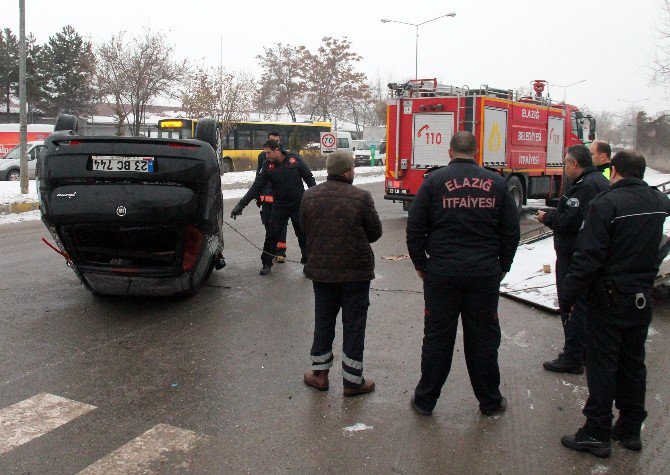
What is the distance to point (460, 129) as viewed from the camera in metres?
13.6

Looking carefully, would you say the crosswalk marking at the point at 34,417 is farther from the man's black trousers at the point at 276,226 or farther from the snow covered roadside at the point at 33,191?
the snow covered roadside at the point at 33,191

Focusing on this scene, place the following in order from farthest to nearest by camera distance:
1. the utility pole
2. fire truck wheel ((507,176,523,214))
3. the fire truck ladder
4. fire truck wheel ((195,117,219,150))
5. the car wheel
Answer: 1. the car wheel
2. the utility pole
3. fire truck wheel ((507,176,523,214))
4. the fire truck ladder
5. fire truck wheel ((195,117,219,150))

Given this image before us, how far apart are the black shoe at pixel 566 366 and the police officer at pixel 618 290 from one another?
125cm

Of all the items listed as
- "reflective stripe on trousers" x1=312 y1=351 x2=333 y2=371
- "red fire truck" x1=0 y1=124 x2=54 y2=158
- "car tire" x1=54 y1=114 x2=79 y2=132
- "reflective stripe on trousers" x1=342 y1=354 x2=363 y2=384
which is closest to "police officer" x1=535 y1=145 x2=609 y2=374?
"reflective stripe on trousers" x1=342 y1=354 x2=363 y2=384

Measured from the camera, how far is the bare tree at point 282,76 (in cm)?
5359

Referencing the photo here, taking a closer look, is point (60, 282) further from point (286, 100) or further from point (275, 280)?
point (286, 100)

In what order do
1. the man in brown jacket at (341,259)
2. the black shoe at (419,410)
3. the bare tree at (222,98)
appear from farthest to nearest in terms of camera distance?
the bare tree at (222,98), the man in brown jacket at (341,259), the black shoe at (419,410)

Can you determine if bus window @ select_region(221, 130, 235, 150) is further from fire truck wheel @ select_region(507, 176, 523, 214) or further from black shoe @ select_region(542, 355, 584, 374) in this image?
black shoe @ select_region(542, 355, 584, 374)

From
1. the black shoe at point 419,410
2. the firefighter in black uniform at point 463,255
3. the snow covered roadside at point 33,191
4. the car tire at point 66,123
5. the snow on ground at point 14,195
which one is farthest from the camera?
the snow on ground at point 14,195

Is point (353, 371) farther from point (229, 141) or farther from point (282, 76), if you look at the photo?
point (282, 76)

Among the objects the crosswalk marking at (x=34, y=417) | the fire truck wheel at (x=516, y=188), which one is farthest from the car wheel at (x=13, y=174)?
the crosswalk marking at (x=34, y=417)

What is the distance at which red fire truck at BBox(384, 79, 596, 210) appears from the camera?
13891 millimetres

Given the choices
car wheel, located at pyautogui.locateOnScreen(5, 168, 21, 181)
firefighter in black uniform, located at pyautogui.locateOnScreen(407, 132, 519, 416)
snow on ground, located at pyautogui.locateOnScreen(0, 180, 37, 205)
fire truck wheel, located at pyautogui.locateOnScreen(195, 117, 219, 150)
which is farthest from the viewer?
car wheel, located at pyautogui.locateOnScreen(5, 168, 21, 181)

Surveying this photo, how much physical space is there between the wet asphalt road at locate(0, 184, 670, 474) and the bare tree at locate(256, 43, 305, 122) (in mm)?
47738
